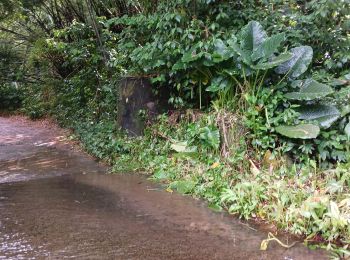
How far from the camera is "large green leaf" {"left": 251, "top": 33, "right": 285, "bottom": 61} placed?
4.81 metres

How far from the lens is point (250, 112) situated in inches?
189

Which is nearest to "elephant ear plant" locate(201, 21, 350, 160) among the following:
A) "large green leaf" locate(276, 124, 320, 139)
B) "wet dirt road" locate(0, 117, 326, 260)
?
"large green leaf" locate(276, 124, 320, 139)

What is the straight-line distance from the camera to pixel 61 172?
18.7 feet

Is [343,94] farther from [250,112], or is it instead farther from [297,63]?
[250,112]

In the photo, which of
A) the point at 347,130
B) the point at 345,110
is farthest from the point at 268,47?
the point at 347,130

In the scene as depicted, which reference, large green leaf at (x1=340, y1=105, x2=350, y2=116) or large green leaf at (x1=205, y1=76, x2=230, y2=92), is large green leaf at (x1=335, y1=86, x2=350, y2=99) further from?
large green leaf at (x1=205, y1=76, x2=230, y2=92)

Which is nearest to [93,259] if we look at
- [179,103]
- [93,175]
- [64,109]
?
[93,175]

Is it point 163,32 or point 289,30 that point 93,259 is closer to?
point 163,32

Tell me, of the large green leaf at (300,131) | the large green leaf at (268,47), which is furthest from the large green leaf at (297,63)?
the large green leaf at (300,131)

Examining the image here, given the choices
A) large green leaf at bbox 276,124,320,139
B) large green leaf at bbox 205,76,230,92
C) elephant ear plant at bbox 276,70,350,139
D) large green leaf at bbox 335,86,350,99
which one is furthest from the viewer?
large green leaf at bbox 205,76,230,92

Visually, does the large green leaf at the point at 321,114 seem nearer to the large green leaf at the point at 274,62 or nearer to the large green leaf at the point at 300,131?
the large green leaf at the point at 300,131

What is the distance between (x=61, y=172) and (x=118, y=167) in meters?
0.88

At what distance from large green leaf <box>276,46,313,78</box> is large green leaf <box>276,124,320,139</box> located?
0.83 m

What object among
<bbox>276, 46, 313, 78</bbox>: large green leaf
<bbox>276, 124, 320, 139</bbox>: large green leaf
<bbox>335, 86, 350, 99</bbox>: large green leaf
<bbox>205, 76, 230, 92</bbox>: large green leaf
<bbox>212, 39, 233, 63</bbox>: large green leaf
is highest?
→ <bbox>212, 39, 233, 63</bbox>: large green leaf
